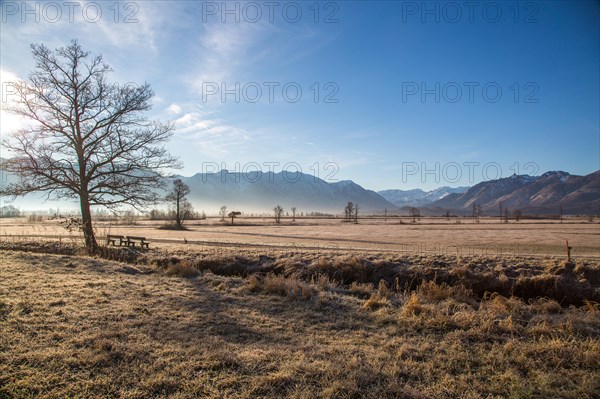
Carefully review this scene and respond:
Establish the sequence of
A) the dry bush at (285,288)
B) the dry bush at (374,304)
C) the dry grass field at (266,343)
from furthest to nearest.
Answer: the dry bush at (285,288)
the dry bush at (374,304)
the dry grass field at (266,343)

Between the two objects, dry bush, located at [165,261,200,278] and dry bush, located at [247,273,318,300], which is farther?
dry bush, located at [165,261,200,278]

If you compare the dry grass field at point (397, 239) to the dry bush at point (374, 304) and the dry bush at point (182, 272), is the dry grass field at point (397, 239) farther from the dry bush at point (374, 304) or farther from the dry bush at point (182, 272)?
the dry bush at point (374, 304)

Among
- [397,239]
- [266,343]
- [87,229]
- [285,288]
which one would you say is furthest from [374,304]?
[397,239]

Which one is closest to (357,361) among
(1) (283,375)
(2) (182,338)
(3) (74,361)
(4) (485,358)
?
(1) (283,375)

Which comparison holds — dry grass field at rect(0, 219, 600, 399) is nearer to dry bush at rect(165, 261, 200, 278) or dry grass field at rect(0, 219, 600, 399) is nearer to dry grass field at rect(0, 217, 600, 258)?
dry bush at rect(165, 261, 200, 278)

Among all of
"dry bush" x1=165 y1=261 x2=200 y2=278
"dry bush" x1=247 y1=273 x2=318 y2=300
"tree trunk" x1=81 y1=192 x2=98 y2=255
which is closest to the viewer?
"dry bush" x1=247 y1=273 x2=318 y2=300

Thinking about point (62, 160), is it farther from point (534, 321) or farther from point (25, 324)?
point (534, 321)

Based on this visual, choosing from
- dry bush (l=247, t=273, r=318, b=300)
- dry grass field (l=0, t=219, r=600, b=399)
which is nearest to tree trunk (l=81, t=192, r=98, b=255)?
dry grass field (l=0, t=219, r=600, b=399)

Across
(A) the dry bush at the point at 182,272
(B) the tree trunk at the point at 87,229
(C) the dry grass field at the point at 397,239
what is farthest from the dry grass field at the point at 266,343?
(C) the dry grass field at the point at 397,239

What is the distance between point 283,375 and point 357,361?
1308 mm

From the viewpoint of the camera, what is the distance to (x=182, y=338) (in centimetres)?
648

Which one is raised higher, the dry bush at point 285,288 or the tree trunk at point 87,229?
the tree trunk at point 87,229

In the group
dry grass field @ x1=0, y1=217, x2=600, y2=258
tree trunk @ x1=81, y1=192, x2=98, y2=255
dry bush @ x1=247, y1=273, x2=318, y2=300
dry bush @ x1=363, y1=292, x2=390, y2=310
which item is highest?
tree trunk @ x1=81, y1=192, x2=98, y2=255

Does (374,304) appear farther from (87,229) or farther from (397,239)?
(397,239)
